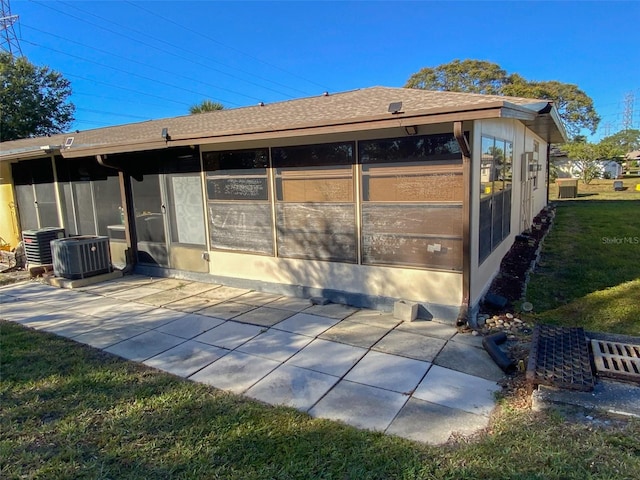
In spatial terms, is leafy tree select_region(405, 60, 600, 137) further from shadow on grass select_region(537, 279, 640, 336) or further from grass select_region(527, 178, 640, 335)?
shadow on grass select_region(537, 279, 640, 336)

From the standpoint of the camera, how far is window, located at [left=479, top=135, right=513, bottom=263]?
5062mm

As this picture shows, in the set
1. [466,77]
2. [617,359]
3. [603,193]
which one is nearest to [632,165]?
[466,77]

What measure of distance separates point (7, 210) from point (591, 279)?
40.6 feet

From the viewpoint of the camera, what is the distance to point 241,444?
2.52 meters

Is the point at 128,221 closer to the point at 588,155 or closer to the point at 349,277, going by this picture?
the point at 349,277

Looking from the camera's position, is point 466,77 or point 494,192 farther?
point 466,77

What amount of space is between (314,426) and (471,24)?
10849mm

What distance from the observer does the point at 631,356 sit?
134 inches

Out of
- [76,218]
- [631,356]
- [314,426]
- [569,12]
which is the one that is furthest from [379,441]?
[569,12]

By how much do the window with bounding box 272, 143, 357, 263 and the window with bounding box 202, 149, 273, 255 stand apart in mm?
244

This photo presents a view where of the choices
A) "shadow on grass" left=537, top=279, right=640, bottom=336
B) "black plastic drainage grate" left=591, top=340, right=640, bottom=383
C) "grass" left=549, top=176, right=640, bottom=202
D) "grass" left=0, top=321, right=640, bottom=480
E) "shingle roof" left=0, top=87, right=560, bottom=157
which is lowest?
"shadow on grass" left=537, top=279, right=640, bottom=336

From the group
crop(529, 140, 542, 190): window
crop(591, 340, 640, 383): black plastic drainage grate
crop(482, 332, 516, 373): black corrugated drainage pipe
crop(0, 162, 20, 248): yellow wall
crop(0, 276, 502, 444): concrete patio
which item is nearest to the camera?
crop(0, 276, 502, 444): concrete patio

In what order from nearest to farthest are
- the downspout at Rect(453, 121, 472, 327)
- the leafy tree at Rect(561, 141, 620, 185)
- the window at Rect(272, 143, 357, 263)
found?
the downspout at Rect(453, 121, 472, 327) → the window at Rect(272, 143, 357, 263) → the leafy tree at Rect(561, 141, 620, 185)

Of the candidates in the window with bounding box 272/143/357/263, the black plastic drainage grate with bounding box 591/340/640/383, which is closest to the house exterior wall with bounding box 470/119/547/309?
the black plastic drainage grate with bounding box 591/340/640/383
